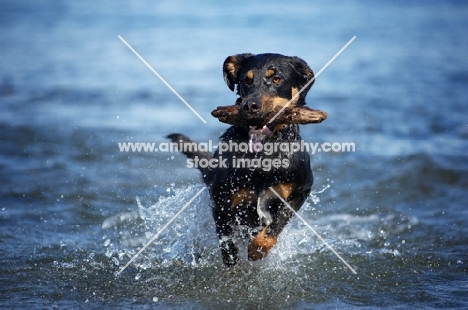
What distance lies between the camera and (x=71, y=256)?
5891mm

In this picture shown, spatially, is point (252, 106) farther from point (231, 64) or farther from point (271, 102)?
point (231, 64)

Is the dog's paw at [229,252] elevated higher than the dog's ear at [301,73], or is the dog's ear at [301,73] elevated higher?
the dog's ear at [301,73]

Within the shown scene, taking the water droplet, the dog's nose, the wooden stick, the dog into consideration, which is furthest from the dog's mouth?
the water droplet

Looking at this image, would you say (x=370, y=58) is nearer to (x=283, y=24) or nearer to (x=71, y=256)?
(x=283, y=24)

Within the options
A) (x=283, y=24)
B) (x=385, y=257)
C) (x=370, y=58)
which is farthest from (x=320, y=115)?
(x=283, y=24)

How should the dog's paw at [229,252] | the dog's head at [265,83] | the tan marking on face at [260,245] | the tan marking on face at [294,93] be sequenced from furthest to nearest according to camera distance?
the dog's paw at [229,252]
the tan marking on face at [294,93]
the tan marking on face at [260,245]
the dog's head at [265,83]

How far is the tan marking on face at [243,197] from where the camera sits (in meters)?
5.18

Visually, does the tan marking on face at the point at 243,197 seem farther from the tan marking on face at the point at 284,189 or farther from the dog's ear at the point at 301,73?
the dog's ear at the point at 301,73

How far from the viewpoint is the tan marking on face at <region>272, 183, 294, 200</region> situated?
5152mm

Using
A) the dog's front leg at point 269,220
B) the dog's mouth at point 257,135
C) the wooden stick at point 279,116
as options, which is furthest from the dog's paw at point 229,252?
the wooden stick at point 279,116

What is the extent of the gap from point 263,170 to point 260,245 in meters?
0.55

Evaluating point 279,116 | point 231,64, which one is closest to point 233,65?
point 231,64

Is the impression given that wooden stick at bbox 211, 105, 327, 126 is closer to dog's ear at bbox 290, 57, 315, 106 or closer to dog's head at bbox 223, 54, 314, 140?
dog's head at bbox 223, 54, 314, 140

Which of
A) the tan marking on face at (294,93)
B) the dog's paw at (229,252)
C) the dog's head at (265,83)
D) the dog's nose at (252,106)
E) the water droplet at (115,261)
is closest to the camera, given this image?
the dog's nose at (252,106)
